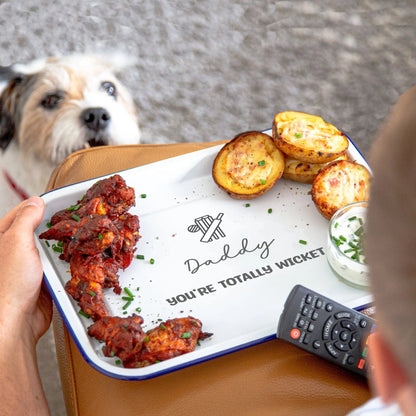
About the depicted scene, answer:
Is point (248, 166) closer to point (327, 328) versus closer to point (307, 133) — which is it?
point (307, 133)

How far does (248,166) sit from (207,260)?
0.69 feet

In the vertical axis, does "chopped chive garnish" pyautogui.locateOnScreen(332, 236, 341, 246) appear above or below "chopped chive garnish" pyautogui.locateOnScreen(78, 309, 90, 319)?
above

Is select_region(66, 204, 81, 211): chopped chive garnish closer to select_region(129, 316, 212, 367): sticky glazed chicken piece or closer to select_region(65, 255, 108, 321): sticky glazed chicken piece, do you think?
select_region(65, 255, 108, 321): sticky glazed chicken piece

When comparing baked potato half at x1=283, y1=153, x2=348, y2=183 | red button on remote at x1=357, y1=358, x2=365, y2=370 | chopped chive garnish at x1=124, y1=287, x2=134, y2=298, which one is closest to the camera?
red button on remote at x1=357, y1=358, x2=365, y2=370

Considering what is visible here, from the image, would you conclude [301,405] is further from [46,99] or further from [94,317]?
[46,99]

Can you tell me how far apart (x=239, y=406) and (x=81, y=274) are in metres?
0.36

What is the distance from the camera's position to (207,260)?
3.48 feet

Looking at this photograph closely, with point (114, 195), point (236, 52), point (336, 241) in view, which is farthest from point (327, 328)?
point (236, 52)

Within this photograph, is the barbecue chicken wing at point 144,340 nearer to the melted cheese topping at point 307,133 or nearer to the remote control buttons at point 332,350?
the remote control buttons at point 332,350

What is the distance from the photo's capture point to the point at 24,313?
1048 mm

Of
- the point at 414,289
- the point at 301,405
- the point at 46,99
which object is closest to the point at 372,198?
the point at 414,289

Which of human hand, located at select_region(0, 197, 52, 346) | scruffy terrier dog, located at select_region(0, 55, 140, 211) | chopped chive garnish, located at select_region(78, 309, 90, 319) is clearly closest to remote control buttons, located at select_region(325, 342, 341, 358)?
chopped chive garnish, located at select_region(78, 309, 90, 319)

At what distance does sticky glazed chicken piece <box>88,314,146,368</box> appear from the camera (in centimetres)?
91

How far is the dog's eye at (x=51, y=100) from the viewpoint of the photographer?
1.54 meters
